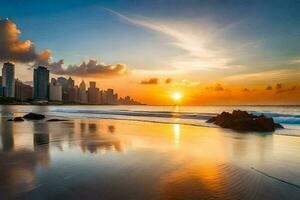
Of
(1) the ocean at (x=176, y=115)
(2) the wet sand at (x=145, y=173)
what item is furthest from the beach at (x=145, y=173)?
Result: (1) the ocean at (x=176, y=115)

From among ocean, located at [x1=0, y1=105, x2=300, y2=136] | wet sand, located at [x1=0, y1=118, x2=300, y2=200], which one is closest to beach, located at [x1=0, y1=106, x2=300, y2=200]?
wet sand, located at [x1=0, y1=118, x2=300, y2=200]

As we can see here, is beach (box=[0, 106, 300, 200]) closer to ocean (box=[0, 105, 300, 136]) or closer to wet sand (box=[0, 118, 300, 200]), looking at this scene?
wet sand (box=[0, 118, 300, 200])

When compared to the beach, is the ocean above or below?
below

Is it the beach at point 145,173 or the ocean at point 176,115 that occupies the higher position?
the beach at point 145,173

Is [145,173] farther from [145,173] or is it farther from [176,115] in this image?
[176,115]

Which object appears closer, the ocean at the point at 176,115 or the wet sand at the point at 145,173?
the wet sand at the point at 145,173

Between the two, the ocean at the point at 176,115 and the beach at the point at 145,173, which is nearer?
the beach at the point at 145,173

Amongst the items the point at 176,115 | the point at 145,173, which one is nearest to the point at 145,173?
the point at 145,173

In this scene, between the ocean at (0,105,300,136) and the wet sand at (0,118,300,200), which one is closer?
the wet sand at (0,118,300,200)

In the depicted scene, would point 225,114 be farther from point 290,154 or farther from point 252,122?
point 290,154

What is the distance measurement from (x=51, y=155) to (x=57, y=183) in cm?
429

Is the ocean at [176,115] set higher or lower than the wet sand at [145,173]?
lower

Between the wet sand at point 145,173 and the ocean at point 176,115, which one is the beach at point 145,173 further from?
the ocean at point 176,115

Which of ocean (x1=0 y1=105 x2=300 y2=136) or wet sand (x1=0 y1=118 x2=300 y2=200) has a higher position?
wet sand (x1=0 y1=118 x2=300 y2=200)
